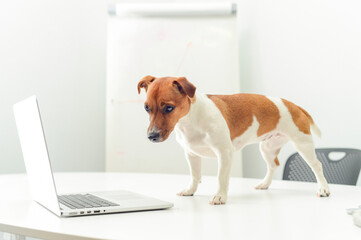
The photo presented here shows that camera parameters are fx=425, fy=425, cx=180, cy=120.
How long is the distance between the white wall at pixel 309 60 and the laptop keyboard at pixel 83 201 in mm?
1975

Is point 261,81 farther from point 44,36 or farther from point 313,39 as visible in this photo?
point 44,36

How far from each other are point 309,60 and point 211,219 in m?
2.23

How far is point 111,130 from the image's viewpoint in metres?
3.05

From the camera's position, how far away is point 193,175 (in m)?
1.32

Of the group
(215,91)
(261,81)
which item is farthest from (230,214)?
(261,81)

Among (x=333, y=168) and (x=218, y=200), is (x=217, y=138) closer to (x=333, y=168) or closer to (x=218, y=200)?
(x=218, y=200)

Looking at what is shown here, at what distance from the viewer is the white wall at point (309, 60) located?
2.65m

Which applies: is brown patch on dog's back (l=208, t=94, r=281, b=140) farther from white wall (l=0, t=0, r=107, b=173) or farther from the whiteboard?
white wall (l=0, t=0, r=107, b=173)

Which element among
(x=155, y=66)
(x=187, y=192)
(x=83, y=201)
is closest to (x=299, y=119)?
(x=187, y=192)

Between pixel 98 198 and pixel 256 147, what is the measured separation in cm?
223

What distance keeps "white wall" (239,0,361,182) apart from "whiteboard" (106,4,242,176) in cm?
29

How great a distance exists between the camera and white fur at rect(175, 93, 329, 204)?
46.8 inches

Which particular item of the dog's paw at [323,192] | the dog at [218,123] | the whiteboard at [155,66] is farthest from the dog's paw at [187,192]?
the whiteboard at [155,66]

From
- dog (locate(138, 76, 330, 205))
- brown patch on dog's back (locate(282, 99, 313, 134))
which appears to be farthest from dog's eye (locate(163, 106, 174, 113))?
brown patch on dog's back (locate(282, 99, 313, 134))
